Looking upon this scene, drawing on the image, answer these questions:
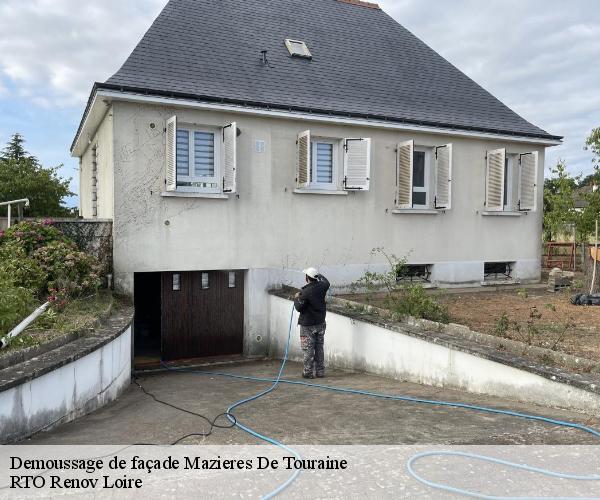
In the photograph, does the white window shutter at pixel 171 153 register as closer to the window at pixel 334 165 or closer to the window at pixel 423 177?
the window at pixel 334 165

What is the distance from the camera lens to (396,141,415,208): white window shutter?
12750 millimetres

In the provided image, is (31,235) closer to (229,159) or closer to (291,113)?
(229,159)

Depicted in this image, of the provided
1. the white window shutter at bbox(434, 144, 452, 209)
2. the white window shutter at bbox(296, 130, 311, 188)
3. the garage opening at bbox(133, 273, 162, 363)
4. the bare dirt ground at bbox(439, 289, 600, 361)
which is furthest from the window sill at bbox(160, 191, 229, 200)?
the white window shutter at bbox(434, 144, 452, 209)

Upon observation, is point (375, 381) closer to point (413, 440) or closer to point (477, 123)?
point (413, 440)

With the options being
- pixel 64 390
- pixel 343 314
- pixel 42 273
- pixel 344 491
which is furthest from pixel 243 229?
pixel 344 491

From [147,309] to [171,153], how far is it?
4.66 metres

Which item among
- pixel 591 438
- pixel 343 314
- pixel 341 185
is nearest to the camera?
pixel 591 438

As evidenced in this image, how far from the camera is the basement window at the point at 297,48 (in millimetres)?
13586

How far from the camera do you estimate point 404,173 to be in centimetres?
1292

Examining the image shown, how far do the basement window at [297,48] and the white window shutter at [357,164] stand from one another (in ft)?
10.1

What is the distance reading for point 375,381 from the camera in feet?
25.2

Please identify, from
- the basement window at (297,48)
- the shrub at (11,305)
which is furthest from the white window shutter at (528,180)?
the shrub at (11,305)

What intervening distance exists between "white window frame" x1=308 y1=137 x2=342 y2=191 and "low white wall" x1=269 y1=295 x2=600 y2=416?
9.81 feet

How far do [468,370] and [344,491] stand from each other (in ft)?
10.8
